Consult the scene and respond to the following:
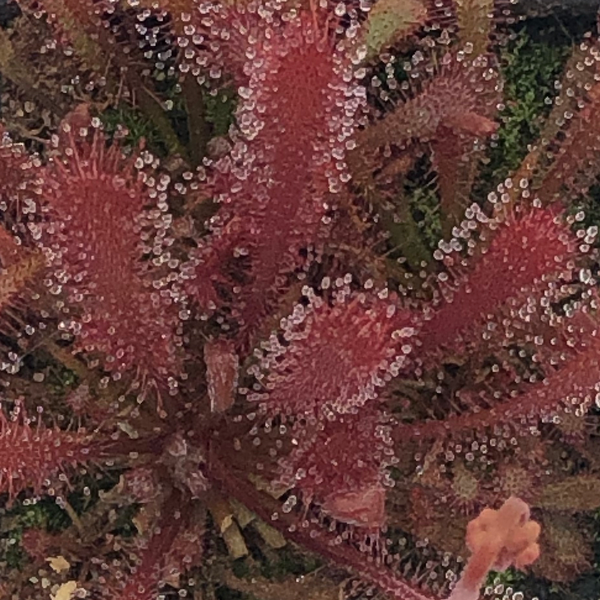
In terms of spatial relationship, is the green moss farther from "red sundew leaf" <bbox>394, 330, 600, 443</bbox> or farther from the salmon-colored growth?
the salmon-colored growth

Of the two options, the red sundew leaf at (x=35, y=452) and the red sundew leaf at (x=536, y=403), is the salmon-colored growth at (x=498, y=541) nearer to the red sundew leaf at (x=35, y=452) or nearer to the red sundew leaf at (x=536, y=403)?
the red sundew leaf at (x=536, y=403)

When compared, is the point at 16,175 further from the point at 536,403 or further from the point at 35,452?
the point at 536,403

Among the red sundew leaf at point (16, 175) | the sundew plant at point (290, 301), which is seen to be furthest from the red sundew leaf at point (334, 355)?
the red sundew leaf at point (16, 175)

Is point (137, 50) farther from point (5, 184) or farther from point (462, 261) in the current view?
point (462, 261)

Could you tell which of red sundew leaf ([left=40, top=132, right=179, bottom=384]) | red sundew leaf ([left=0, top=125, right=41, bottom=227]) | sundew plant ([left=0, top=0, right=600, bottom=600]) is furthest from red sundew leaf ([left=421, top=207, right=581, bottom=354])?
red sundew leaf ([left=0, top=125, right=41, bottom=227])

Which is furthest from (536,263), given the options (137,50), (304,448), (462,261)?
(137,50)

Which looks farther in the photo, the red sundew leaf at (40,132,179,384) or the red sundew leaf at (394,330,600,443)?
the red sundew leaf at (394,330,600,443)

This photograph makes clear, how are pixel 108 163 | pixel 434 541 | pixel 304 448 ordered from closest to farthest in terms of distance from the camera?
pixel 108 163, pixel 304 448, pixel 434 541
